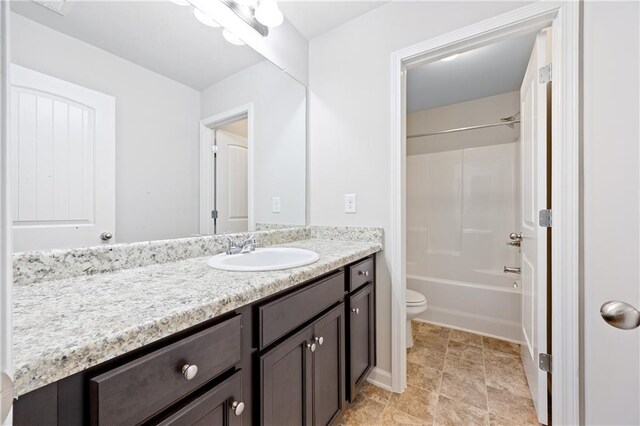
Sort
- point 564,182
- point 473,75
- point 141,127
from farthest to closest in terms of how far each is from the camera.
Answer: point 473,75
point 564,182
point 141,127

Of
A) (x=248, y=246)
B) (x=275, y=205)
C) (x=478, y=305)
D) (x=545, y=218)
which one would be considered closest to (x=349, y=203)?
(x=275, y=205)

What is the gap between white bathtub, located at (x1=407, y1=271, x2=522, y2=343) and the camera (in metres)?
2.19

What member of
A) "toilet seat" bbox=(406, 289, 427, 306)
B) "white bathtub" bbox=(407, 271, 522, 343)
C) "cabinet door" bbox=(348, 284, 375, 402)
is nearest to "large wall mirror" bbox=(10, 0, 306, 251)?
"cabinet door" bbox=(348, 284, 375, 402)

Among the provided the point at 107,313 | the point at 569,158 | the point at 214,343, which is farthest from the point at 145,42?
the point at 569,158

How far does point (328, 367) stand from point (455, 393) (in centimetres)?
93

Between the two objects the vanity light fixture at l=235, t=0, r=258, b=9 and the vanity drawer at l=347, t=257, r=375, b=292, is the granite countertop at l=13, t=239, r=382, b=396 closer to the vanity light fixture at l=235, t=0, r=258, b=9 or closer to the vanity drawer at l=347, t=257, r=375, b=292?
the vanity drawer at l=347, t=257, r=375, b=292

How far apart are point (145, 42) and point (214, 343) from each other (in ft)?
3.67

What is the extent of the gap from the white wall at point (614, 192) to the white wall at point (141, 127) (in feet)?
4.57

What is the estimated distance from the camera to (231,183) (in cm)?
142

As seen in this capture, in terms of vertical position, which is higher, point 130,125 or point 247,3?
point 247,3

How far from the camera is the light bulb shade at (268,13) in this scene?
139cm

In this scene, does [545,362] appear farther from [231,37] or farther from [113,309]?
[231,37]

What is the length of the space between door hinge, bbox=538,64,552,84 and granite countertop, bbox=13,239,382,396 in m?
1.37

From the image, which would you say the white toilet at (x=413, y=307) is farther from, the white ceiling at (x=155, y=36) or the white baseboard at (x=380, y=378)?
the white ceiling at (x=155, y=36)
